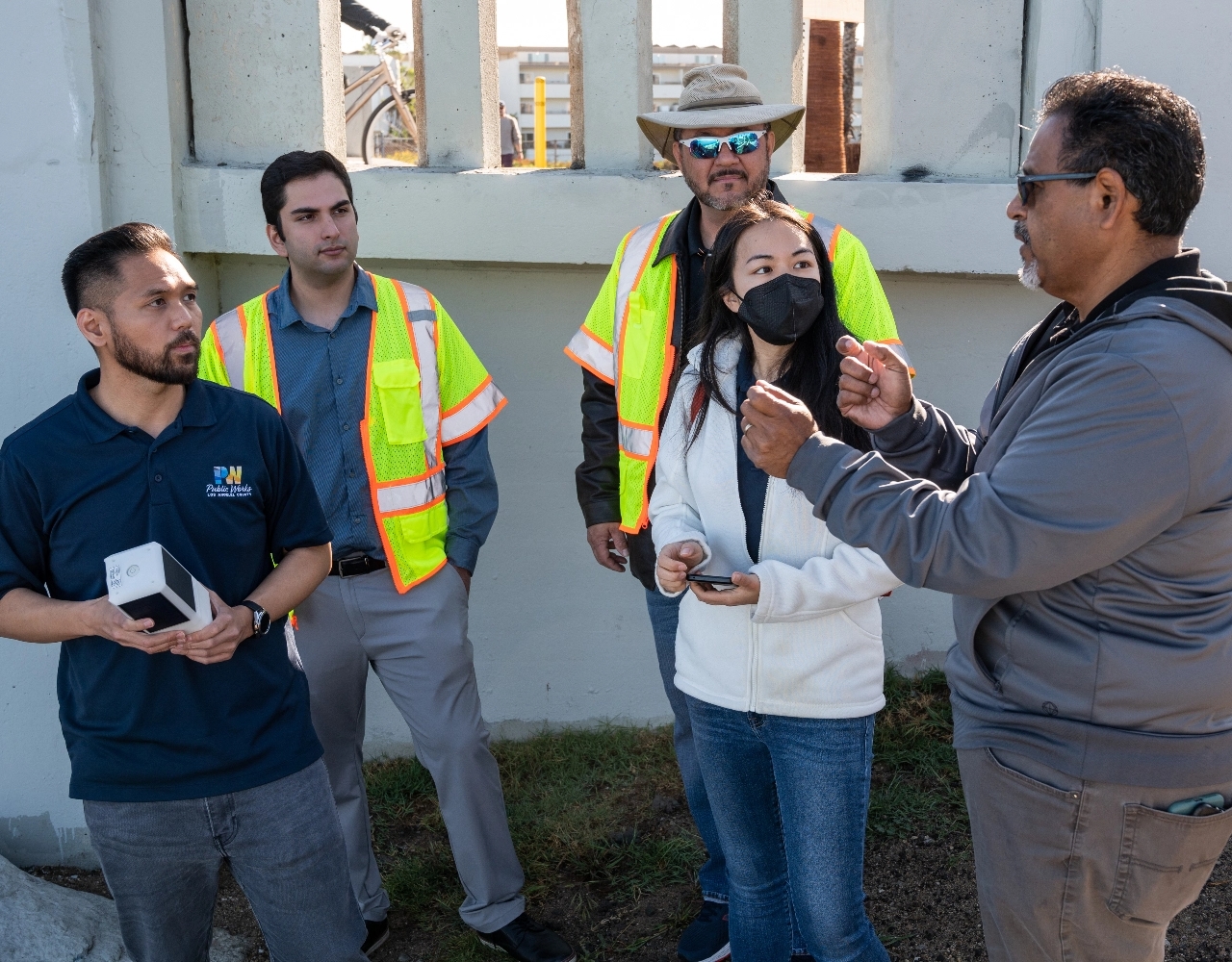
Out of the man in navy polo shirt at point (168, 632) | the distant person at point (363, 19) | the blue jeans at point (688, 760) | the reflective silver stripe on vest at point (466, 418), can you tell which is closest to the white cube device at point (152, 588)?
the man in navy polo shirt at point (168, 632)

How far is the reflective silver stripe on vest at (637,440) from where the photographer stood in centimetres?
330

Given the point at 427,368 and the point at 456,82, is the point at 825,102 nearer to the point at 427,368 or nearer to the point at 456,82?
the point at 456,82

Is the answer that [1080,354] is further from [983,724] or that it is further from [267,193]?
[267,193]

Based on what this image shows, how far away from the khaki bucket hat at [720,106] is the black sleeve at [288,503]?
157cm

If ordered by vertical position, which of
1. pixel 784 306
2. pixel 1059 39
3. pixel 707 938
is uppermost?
pixel 1059 39

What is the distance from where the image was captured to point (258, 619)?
2527 millimetres

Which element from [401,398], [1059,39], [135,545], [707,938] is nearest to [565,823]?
[707,938]

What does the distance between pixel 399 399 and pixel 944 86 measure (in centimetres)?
224

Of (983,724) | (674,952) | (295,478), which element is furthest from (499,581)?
(983,724)

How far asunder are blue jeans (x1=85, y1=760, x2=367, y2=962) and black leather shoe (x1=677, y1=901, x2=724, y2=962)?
1078 millimetres

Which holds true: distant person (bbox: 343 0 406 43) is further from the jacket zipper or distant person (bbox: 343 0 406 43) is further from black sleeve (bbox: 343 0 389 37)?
the jacket zipper

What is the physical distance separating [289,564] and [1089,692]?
5.67 feet

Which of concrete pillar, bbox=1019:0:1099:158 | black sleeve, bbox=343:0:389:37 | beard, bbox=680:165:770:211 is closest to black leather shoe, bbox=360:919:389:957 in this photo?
beard, bbox=680:165:770:211

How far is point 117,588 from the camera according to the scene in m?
2.19
